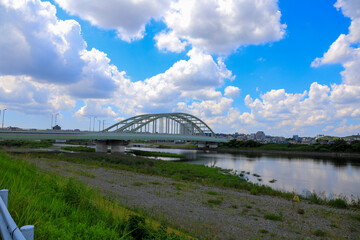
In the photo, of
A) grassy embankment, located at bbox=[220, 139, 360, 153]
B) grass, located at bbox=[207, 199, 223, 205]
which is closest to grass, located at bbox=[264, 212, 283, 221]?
grass, located at bbox=[207, 199, 223, 205]

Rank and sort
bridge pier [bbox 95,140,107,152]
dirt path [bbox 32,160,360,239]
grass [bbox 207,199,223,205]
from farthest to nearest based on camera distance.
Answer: bridge pier [bbox 95,140,107,152] < grass [bbox 207,199,223,205] < dirt path [bbox 32,160,360,239]

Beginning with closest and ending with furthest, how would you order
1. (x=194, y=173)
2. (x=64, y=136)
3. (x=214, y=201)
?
(x=214, y=201), (x=194, y=173), (x=64, y=136)

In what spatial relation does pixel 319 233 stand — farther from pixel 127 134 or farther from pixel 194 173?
pixel 127 134

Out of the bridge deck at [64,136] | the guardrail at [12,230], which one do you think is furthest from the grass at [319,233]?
the bridge deck at [64,136]

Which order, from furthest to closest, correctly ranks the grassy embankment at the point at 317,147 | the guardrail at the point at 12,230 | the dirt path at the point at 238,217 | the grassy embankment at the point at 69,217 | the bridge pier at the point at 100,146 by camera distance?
the grassy embankment at the point at 317,147
the bridge pier at the point at 100,146
the dirt path at the point at 238,217
the grassy embankment at the point at 69,217
the guardrail at the point at 12,230

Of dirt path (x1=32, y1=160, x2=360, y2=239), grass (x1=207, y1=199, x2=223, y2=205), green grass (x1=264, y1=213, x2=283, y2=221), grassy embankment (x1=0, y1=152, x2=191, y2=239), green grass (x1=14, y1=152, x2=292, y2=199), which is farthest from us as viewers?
green grass (x1=14, y1=152, x2=292, y2=199)

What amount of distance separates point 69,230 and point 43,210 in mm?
956

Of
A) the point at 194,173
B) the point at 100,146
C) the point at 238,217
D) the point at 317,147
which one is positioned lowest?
the point at 194,173

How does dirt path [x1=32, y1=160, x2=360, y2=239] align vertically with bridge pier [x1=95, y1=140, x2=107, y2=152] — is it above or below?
below

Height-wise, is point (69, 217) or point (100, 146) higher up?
point (69, 217)

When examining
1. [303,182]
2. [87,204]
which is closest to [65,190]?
[87,204]

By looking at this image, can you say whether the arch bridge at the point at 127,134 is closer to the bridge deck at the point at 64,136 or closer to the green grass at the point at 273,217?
the bridge deck at the point at 64,136

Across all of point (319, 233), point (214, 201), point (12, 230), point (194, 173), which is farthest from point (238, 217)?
point (194, 173)

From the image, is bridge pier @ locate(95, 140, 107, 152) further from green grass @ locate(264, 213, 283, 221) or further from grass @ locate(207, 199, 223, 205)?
green grass @ locate(264, 213, 283, 221)
